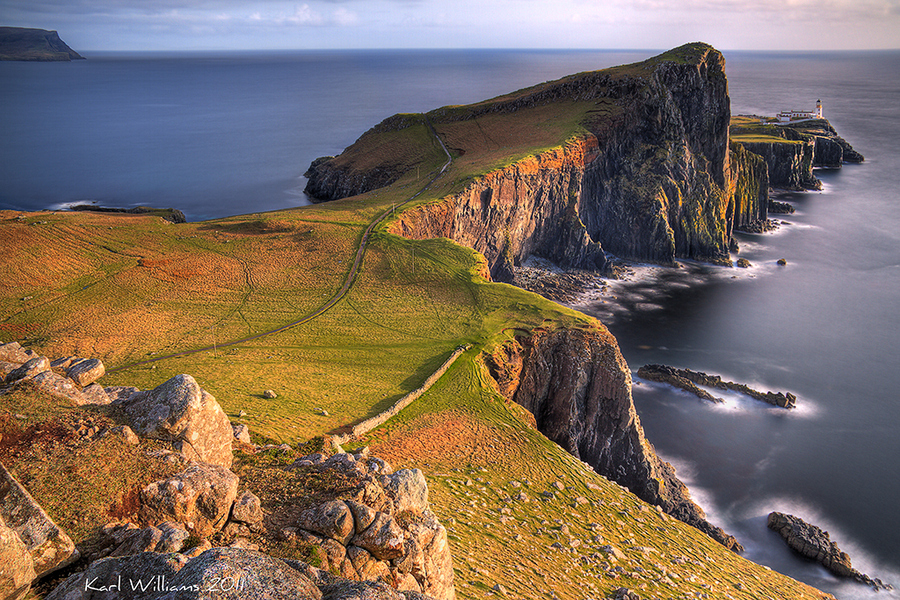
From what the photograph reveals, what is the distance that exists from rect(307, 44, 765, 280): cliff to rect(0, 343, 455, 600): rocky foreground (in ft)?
210

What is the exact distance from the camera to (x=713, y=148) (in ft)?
350

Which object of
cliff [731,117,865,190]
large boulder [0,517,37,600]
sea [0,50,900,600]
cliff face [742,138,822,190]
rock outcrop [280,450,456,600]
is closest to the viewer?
large boulder [0,517,37,600]

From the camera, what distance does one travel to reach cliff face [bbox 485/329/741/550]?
42.1 metres

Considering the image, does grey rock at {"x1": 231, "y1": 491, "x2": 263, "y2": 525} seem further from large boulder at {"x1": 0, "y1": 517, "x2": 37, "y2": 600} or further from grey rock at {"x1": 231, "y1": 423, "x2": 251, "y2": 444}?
grey rock at {"x1": 231, "y1": 423, "x2": 251, "y2": 444}

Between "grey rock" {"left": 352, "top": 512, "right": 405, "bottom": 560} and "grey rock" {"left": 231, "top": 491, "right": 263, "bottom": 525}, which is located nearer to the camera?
"grey rock" {"left": 231, "top": 491, "right": 263, "bottom": 525}

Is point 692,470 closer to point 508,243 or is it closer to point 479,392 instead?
point 479,392

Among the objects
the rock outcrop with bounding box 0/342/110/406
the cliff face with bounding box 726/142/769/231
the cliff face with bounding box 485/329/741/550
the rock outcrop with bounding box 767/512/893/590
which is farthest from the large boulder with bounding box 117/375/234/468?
the cliff face with bounding box 726/142/769/231

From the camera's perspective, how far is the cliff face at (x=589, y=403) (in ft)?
138

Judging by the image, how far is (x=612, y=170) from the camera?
10038cm

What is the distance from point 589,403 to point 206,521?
32419mm

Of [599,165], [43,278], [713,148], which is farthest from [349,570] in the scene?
[713,148]

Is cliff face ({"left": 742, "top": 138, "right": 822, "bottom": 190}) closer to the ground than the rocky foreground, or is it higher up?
higher up

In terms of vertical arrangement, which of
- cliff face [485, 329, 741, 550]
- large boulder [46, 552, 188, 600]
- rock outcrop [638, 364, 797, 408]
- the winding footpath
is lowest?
rock outcrop [638, 364, 797, 408]

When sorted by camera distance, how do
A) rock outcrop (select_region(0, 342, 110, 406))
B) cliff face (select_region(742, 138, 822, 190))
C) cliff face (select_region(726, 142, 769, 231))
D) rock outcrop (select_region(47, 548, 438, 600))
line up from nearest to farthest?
rock outcrop (select_region(47, 548, 438, 600))
rock outcrop (select_region(0, 342, 110, 406))
cliff face (select_region(726, 142, 769, 231))
cliff face (select_region(742, 138, 822, 190))
